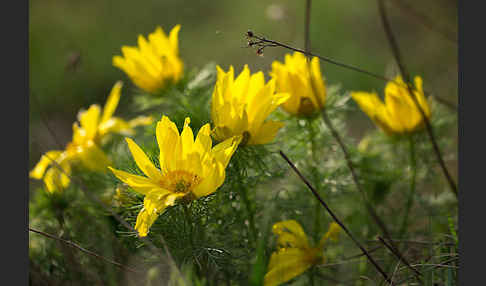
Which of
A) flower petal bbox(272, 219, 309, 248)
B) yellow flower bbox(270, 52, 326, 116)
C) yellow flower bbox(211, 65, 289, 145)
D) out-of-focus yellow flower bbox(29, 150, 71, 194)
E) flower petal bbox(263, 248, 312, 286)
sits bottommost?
flower petal bbox(263, 248, 312, 286)

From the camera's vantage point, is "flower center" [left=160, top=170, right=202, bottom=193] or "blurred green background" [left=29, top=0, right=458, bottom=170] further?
"blurred green background" [left=29, top=0, right=458, bottom=170]

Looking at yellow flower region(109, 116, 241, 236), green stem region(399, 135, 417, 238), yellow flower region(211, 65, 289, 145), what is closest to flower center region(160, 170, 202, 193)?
yellow flower region(109, 116, 241, 236)

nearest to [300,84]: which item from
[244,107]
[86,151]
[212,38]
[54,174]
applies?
[244,107]

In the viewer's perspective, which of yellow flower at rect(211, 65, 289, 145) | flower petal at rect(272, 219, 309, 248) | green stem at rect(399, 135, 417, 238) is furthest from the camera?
green stem at rect(399, 135, 417, 238)

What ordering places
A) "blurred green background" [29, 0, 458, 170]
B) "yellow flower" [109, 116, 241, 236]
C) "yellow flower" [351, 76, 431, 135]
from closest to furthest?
"yellow flower" [109, 116, 241, 236]
"yellow flower" [351, 76, 431, 135]
"blurred green background" [29, 0, 458, 170]

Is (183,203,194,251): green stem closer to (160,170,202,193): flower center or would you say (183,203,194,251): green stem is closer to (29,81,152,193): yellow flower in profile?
(160,170,202,193): flower center

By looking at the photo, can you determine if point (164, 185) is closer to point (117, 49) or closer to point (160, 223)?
point (160, 223)

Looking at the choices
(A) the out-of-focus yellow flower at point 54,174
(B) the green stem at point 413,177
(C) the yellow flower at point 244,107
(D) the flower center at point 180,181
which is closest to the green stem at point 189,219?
(D) the flower center at point 180,181
